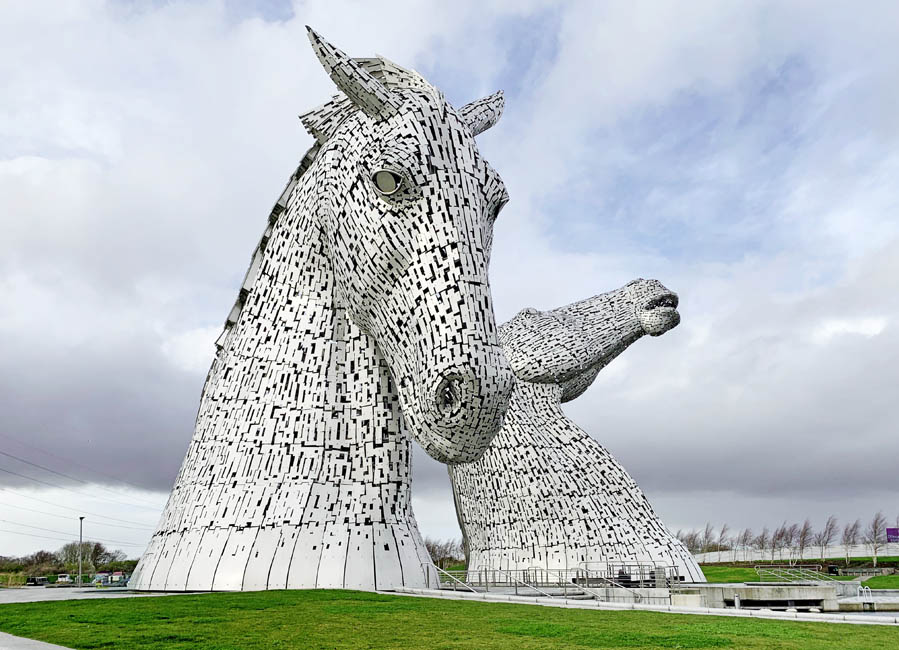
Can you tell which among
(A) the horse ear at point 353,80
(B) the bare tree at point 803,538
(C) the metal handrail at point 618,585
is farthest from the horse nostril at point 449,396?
(B) the bare tree at point 803,538

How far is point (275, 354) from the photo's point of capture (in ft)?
21.7

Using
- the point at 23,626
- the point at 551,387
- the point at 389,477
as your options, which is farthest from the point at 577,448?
the point at 23,626

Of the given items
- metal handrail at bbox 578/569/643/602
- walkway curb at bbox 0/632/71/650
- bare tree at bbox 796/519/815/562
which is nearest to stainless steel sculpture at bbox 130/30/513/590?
walkway curb at bbox 0/632/71/650

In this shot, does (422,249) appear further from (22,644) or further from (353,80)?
(22,644)

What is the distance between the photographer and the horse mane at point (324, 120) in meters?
6.47

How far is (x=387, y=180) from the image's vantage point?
212 inches

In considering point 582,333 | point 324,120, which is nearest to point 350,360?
point 324,120

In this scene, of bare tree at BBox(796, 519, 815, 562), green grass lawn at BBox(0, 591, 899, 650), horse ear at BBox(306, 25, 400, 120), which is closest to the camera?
green grass lawn at BBox(0, 591, 899, 650)

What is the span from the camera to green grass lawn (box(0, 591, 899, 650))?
3.63 meters

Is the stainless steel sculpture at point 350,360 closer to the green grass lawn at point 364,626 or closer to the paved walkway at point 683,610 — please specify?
the paved walkway at point 683,610

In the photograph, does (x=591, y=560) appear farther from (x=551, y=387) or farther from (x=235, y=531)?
(x=235, y=531)

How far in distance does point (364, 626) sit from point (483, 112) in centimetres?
466

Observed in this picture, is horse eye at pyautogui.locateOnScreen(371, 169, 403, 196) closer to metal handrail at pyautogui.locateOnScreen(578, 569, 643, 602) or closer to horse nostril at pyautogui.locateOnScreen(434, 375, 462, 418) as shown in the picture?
horse nostril at pyautogui.locateOnScreen(434, 375, 462, 418)

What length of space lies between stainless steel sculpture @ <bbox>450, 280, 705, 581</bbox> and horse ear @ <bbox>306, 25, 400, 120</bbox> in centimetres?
983
